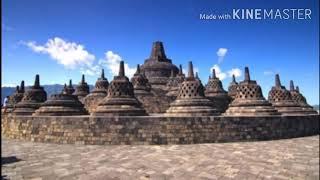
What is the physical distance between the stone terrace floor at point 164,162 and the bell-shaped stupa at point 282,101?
24.4ft

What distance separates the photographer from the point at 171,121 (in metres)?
11.5

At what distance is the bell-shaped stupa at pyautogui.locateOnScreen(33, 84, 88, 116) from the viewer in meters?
15.4

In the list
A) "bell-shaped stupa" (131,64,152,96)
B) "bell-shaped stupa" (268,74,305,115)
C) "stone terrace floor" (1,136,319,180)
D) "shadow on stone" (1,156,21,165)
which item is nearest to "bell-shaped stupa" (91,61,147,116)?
"stone terrace floor" (1,136,319,180)

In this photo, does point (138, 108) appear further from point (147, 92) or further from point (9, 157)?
point (147, 92)

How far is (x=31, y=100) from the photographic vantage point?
1828 centimetres

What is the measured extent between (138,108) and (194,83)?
128 inches

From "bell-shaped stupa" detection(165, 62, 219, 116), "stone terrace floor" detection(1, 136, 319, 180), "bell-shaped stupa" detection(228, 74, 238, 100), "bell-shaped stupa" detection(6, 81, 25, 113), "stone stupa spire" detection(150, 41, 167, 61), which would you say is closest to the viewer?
"stone terrace floor" detection(1, 136, 319, 180)

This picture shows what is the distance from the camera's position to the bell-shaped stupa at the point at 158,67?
28.9 metres

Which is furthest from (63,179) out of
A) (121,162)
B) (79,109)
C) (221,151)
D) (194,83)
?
(79,109)

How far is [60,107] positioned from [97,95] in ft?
22.9

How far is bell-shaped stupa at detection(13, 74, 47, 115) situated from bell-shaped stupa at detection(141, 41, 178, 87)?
39.2 ft

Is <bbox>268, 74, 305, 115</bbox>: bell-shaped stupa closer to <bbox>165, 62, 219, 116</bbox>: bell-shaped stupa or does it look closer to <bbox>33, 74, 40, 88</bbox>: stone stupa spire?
<bbox>165, 62, 219, 116</bbox>: bell-shaped stupa

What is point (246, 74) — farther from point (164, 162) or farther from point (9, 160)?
point (9, 160)

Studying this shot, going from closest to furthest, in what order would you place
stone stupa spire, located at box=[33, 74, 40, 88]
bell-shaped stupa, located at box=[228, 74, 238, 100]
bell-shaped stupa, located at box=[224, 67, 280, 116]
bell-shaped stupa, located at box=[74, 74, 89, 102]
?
1. bell-shaped stupa, located at box=[224, 67, 280, 116]
2. stone stupa spire, located at box=[33, 74, 40, 88]
3. bell-shaped stupa, located at box=[228, 74, 238, 100]
4. bell-shaped stupa, located at box=[74, 74, 89, 102]
